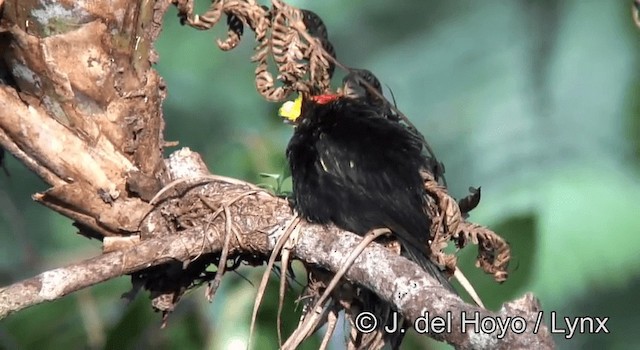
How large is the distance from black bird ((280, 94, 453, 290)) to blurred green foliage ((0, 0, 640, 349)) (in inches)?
19.5

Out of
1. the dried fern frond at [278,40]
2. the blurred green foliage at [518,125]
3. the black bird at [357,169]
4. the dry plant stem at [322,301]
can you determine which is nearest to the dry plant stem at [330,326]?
the dry plant stem at [322,301]

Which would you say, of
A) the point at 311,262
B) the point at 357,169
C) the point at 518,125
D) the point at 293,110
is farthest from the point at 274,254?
the point at 518,125

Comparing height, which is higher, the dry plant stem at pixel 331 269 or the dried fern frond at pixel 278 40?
the dried fern frond at pixel 278 40

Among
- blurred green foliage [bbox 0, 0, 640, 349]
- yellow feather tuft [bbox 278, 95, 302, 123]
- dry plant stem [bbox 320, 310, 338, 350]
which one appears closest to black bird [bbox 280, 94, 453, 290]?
yellow feather tuft [bbox 278, 95, 302, 123]

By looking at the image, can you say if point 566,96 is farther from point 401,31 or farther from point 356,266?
point 356,266

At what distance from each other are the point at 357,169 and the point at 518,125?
2.90ft

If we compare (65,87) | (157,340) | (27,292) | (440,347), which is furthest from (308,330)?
(440,347)

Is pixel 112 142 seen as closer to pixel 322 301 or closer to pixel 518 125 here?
pixel 322 301

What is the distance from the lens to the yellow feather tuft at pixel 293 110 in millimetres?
1680

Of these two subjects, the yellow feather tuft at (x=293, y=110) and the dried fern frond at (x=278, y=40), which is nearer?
the dried fern frond at (x=278, y=40)

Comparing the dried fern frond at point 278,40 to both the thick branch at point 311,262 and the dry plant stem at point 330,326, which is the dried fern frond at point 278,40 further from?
the dry plant stem at point 330,326

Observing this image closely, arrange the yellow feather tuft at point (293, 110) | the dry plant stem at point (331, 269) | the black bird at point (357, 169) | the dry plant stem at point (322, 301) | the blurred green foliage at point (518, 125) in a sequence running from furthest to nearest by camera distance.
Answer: the blurred green foliage at point (518, 125), the yellow feather tuft at point (293, 110), the black bird at point (357, 169), the dry plant stem at point (322, 301), the dry plant stem at point (331, 269)

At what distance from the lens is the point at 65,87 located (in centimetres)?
135

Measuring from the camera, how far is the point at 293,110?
1.70m
